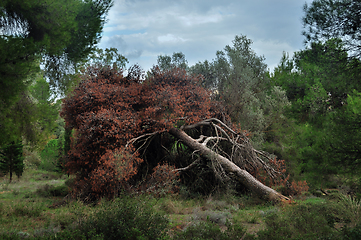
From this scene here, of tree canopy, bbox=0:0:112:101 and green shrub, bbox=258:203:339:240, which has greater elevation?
tree canopy, bbox=0:0:112:101

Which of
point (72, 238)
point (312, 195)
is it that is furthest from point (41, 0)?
point (312, 195)

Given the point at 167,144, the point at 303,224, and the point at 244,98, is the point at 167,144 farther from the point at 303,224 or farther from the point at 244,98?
the point at 303,224

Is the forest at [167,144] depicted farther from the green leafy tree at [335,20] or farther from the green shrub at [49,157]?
the green shrub at [49,157]

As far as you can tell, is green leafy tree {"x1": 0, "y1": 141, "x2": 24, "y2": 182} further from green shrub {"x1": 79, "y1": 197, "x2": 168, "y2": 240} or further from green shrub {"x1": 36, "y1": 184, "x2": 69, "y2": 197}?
green shrub {"x1": 79, "y1": 197, "x2": 168, "y2": 240}

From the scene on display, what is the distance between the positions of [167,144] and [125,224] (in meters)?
6.72

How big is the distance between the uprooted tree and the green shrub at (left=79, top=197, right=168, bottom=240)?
9.06ft

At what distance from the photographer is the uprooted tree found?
8625mm

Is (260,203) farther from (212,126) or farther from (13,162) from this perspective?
(13,162)

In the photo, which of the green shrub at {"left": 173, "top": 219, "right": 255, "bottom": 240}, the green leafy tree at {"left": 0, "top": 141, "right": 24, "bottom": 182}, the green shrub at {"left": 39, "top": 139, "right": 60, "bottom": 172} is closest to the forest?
the green shrub at {"left": 173, "top": 219, "right": 255, "bottom": 240}

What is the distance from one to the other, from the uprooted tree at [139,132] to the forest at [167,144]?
1.9 inches

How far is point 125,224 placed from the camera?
192 inches

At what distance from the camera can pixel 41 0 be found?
8.09m

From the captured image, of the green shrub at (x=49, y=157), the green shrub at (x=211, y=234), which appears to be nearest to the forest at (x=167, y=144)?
the green shrub at (x=211, y=234)

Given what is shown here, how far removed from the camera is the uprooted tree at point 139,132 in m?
8.62
